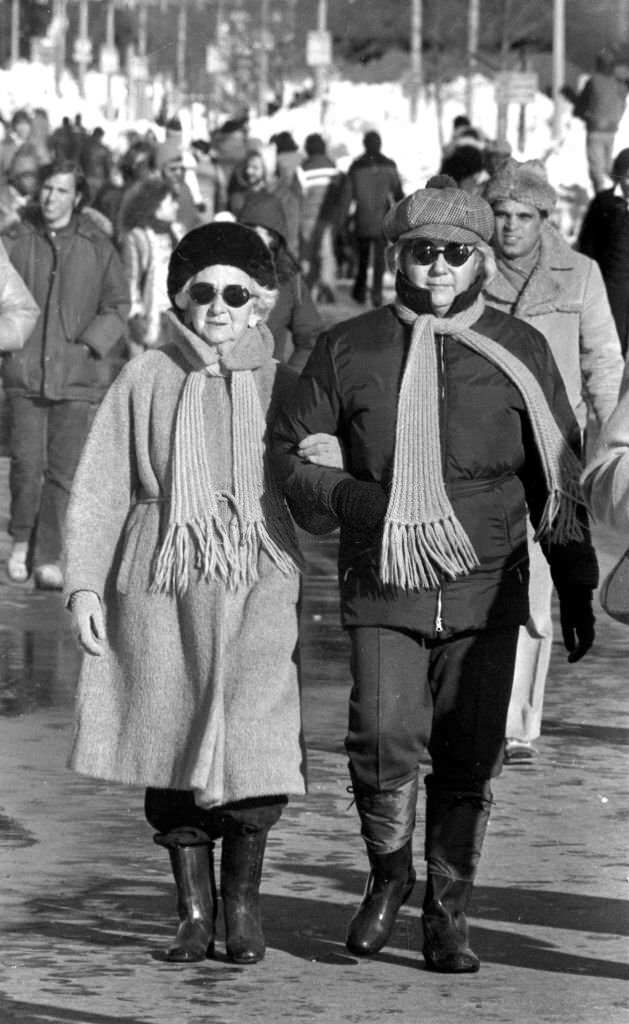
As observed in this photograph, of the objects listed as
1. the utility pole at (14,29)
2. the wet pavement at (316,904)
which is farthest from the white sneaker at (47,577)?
the utility pole at (14,29)

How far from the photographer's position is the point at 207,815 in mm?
6484

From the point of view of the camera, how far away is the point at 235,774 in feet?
20.9

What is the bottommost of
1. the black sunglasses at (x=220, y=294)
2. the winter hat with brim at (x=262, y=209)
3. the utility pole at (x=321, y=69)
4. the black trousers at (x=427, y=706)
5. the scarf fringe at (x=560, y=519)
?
the black trousers at (x=427, y=706)

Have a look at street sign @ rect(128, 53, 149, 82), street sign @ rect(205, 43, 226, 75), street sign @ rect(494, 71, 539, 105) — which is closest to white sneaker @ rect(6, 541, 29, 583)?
street sign @ rect(494, 71, 539, 105)

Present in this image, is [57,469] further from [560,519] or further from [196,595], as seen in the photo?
[560,519]

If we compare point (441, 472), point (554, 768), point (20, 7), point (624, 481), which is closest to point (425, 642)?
point (441, 472)

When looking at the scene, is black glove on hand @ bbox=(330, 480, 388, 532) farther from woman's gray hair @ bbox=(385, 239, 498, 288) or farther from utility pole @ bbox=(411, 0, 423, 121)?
utility pole @ bbox=(411, 0, 423, 121)

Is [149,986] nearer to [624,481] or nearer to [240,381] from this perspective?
[240,381]

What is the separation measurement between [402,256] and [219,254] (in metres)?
0.39

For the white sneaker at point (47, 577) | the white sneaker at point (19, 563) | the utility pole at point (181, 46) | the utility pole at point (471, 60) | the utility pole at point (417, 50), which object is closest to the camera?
the white sneaker at point (47, 577)

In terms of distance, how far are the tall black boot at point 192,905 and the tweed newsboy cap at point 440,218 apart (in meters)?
1.38

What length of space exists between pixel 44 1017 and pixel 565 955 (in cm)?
122

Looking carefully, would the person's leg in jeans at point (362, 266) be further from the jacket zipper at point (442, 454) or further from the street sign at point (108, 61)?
the street sign at point (108, 61)

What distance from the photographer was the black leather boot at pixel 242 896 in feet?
21.1
